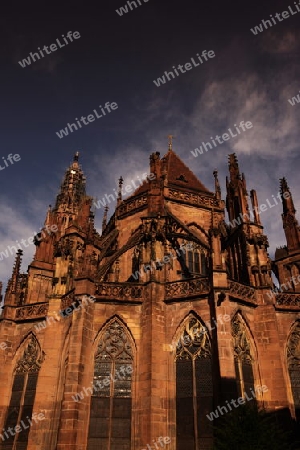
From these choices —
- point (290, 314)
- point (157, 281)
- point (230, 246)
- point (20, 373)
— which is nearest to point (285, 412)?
point (290, 314)

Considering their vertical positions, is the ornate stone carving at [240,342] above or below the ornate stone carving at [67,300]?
below

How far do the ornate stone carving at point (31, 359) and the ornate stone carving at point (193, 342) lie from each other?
5.94 meters

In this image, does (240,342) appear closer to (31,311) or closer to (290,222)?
(31,311)

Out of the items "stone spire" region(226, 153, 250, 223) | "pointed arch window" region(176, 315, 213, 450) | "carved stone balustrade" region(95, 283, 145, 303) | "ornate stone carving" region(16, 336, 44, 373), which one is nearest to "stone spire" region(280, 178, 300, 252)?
"stone spire" region(226, 153, 250, 223)

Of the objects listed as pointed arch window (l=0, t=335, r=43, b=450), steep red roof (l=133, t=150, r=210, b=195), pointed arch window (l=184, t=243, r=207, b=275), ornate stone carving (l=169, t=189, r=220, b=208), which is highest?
steep red roof (l=133, t=150, r=210, b=195)

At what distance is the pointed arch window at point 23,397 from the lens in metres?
15.1

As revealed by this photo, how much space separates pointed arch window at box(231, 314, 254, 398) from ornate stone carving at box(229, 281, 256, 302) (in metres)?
0.82

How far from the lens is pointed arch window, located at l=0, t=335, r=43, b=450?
15.1 m

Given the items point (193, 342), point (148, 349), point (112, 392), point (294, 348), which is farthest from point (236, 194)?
point (112, 392)

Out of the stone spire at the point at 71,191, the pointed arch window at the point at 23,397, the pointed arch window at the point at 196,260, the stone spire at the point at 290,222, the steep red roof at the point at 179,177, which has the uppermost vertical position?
the stone spire at the point at 71,191

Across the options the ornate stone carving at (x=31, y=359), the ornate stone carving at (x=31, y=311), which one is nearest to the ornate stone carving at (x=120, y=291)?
the ornate stone carving at (x=31, y=311)

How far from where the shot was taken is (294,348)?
1529cm

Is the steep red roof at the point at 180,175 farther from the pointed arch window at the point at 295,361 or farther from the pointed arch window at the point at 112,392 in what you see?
the pointed arch window at the point at 112,392

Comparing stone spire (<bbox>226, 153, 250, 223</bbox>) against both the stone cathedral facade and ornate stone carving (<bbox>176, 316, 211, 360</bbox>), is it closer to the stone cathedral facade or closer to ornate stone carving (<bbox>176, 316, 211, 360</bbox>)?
the stone cathedral facade
